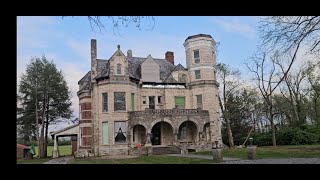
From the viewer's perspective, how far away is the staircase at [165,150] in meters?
23.5

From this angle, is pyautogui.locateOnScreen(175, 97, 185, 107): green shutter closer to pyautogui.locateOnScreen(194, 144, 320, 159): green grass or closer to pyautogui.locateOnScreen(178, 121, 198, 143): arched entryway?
pyautogui.locateOnScreen(178, 121, 198, 143): arched entryway

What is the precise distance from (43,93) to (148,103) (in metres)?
9.11

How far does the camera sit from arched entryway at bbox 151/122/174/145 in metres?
26.2

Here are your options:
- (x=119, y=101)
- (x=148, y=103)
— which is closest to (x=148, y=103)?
(x=148, y=103)

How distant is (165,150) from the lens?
23812 mm

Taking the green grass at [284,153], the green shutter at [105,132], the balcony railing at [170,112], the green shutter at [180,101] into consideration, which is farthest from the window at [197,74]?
the green grass at [284,153]

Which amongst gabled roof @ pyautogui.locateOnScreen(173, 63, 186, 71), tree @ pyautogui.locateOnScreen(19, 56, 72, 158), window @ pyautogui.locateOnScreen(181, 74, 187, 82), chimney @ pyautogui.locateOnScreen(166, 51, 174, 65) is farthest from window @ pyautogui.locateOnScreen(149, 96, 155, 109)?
tree @ pyautogui.locateOnScreen(19, 56, 72, 158)

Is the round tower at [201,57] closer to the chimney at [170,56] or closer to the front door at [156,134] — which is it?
the chimney at [170,56]

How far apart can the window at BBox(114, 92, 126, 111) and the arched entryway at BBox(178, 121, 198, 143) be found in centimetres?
521

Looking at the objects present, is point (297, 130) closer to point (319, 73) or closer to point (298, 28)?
point (319, 73)
